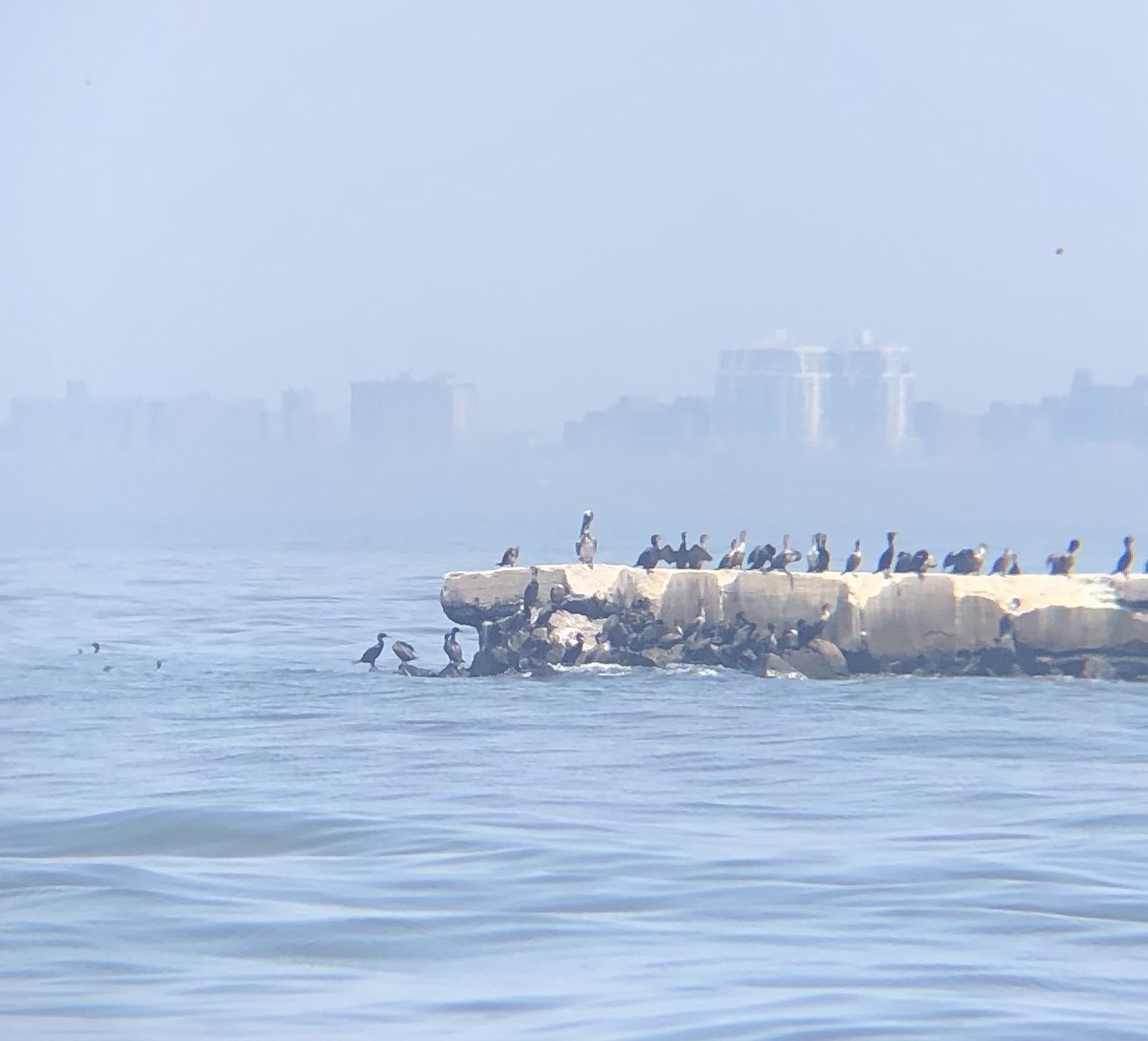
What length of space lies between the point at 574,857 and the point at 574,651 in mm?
13339

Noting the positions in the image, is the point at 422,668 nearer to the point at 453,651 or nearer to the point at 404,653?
the point at 404,653

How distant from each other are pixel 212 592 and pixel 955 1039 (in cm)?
5118

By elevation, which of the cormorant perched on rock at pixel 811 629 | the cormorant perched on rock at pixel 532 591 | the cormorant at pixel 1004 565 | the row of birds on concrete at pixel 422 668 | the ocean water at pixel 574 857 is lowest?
the ocean water at pixel 574 857

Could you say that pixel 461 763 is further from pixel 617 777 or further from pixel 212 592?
pixel 212 592

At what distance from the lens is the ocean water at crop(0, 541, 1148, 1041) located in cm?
1543

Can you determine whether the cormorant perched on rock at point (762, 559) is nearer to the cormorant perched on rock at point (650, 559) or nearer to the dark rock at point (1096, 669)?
the cormorant perched on rock at point (650, 559)

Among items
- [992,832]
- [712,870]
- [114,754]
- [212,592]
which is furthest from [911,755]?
[212,592]

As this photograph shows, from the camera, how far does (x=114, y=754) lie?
27.4 metres

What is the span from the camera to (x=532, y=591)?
32344 mm

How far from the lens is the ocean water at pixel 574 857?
15.4 metres

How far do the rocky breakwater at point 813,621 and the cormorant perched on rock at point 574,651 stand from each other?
14 mm

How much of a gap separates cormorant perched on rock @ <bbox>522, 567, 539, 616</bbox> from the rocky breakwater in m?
0.11

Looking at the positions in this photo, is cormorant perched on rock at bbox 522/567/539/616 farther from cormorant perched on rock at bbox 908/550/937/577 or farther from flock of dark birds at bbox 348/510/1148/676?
cormorant perched on rock at bbox 908/550/937/577

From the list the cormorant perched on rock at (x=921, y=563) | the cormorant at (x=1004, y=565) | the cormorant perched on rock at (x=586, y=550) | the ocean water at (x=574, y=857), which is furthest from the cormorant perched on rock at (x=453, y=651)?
the cormorant at (x=1004, y=565)
